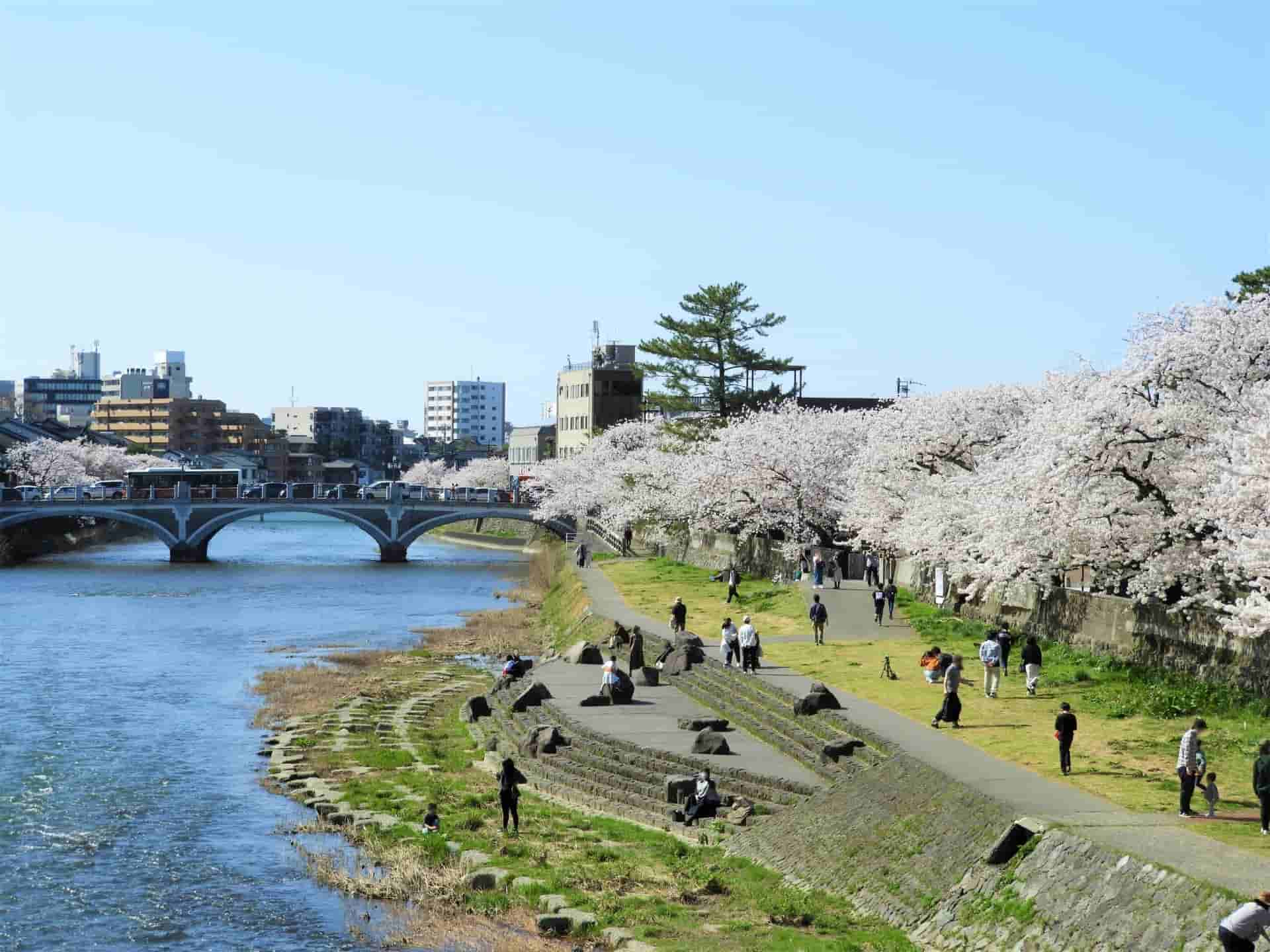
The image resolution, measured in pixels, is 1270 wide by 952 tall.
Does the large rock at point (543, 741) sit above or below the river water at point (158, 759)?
above

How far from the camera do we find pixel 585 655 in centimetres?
4938

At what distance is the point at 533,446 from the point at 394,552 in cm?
7727

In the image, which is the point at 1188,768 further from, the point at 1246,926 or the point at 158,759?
the point at 158,759

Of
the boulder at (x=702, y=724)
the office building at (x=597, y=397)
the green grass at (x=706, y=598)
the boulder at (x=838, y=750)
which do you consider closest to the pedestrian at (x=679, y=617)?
the green grass at (x=706, y=598)

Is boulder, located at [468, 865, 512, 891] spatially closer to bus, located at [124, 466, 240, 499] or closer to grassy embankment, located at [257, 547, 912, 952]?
grassy embankment, located at [257, 547, 912, 952]

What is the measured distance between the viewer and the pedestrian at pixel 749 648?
134 feet

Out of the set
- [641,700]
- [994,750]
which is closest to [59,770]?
[641,700]

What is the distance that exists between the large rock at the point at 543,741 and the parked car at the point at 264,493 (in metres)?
83.3

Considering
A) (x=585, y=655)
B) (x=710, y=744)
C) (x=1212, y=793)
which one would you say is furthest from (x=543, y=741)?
(x=1212, y=793)

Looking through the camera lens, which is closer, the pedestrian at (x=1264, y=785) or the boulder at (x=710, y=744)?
the pedestrian at (x=1264, y=785)

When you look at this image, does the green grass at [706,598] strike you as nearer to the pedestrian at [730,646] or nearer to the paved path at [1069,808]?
the pedestrian at [730,646]

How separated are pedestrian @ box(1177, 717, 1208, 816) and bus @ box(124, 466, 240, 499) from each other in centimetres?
9908

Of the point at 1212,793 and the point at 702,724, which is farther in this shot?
the point at 702,724

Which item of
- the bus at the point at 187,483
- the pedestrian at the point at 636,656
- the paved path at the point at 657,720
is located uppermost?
the bus at the point at 187,483
